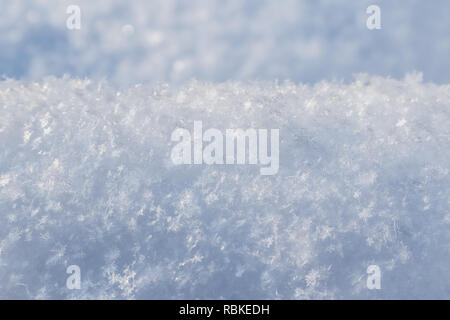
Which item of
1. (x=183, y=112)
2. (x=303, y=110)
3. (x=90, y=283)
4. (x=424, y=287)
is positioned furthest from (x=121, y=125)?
(x=424, y=287)

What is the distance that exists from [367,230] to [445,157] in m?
1.05

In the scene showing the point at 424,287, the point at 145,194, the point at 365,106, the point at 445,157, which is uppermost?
the point at 365,106

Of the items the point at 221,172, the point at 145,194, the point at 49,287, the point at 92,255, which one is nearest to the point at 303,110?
the point at 221,172

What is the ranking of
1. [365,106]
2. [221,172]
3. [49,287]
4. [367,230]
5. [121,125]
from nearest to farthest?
[49,287]
[367,230]
[221,172]
[121,125]
[365,106]

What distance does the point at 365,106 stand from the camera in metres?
3.88

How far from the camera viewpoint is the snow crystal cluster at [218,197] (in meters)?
2.99

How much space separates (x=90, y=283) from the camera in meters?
2.96

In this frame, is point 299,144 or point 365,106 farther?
point 365,106

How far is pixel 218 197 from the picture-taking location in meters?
3.29

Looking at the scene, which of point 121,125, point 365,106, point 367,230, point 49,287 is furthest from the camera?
point 365,106

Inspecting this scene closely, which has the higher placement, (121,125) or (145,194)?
(121,125)

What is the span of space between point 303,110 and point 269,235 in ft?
4.09

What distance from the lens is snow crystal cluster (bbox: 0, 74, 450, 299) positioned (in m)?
2.99

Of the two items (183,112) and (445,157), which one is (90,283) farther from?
(445,157)
